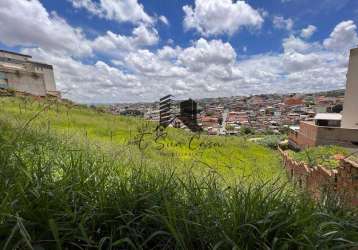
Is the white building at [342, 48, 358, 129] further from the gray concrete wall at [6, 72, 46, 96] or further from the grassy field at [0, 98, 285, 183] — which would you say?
the gray concrete wall at [6, 72, 46, 96]

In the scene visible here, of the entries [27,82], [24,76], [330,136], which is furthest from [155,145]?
[27,82]

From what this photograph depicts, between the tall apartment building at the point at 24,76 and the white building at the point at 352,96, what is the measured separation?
15.5 metres

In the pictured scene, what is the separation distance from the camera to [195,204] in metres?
1.47

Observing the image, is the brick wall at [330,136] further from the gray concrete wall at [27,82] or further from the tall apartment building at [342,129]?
the gray concrete wall at [27,82]

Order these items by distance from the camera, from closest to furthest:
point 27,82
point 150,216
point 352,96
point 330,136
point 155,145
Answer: point 150,216
point 155,145
point 330,136
point 352,96
point 27,82

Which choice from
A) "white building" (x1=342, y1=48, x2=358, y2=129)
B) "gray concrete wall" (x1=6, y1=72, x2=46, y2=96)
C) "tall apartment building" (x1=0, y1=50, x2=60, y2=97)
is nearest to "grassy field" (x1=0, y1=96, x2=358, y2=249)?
"tall apartment building" (x1=0, y1=50, x2=60, y2=97)

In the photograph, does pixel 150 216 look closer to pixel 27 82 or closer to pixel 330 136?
pixel 330 136

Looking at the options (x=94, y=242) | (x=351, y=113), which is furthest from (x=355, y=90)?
(x=94, y=242)

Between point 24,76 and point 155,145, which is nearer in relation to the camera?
point 155,145

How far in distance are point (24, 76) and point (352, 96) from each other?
25.1 meters

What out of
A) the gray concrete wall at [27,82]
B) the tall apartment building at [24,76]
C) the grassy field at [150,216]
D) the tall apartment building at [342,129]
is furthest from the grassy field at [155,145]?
the gray concrete wall at [27,82]

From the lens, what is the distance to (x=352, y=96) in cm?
1264

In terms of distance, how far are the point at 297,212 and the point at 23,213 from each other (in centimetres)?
143

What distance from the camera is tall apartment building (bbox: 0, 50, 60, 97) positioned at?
63.9 feet
